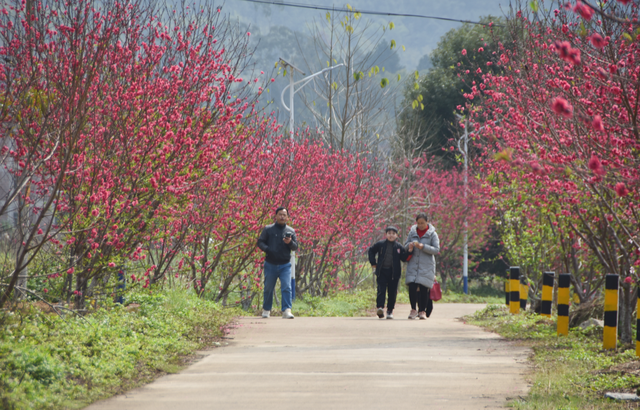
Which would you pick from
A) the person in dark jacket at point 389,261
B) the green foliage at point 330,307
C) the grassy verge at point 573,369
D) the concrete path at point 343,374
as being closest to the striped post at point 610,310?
the grassy verge at point 573,369

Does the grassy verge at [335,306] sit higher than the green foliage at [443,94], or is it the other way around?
the green foliage at [443,94]

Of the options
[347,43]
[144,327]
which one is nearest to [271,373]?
[144,327]

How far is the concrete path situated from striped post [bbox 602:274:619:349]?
36.2 inches

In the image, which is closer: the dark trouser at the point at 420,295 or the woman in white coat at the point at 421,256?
the woman in white coat at the point at 421,256

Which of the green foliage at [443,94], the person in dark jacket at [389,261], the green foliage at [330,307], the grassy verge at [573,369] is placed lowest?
the green foliage at [330,307]

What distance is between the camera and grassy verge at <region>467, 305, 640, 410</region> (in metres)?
5.62

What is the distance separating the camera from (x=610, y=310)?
837cm

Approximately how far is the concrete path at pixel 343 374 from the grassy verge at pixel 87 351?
269 millimetres

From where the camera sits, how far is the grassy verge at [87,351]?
5383mm

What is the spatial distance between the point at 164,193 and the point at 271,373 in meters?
3.78

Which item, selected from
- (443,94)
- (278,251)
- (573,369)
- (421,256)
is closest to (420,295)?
(421,256)

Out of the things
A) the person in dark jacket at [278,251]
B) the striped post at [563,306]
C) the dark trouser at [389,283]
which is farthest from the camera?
the dark trouser at [389,283]

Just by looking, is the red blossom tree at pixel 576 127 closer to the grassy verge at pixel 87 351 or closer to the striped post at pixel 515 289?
the striped post at pixel 515 289

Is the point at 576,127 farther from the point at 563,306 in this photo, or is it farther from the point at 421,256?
the point at 421,256
